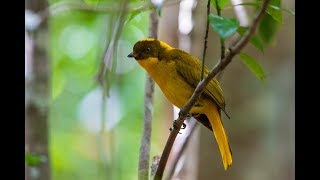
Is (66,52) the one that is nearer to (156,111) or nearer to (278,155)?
(156,111)

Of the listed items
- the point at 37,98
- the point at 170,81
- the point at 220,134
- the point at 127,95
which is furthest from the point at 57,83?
the point at 220,134

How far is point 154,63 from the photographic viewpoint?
2.81m

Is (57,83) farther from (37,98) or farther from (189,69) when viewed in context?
(189,69)

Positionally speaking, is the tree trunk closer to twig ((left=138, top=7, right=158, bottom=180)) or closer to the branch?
twig ((left=138, top=7, right=158, bottom=180))

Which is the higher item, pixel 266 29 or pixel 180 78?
pixel 266 29

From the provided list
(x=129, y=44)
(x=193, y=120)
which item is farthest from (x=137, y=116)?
(x=193, y=120)

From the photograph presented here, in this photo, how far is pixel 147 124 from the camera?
2436 millimetres

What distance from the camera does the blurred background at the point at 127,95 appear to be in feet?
8.68

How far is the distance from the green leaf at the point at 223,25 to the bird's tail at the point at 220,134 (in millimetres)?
1116

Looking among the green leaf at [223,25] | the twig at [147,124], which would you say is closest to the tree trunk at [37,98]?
the twig at [147,124]

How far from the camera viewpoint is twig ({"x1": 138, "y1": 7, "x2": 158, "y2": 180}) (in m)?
2.22

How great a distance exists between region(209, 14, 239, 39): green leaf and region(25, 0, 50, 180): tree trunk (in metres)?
1.21

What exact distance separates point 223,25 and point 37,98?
148 centimetres
